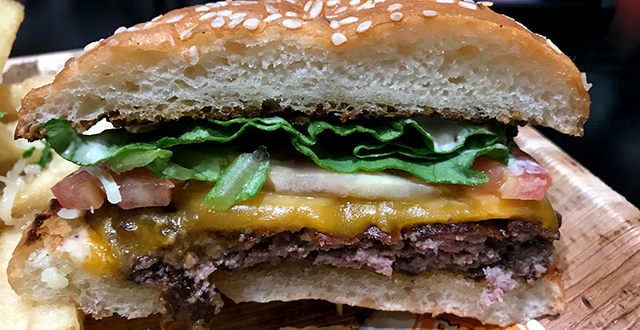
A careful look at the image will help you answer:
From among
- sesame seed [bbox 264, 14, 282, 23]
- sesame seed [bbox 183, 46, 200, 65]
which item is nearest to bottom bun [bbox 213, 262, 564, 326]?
sesame seed [bbox 183, 46, 200, 65]

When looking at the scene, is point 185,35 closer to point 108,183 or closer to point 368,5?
point 108,183

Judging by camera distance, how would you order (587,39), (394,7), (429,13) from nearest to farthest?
(429,13) → (394,7) → (587,39)

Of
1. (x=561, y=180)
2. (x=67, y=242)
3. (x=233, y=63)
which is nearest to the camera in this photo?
(x=233, y=63)

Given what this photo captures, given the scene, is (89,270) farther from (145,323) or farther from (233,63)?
(233,63)

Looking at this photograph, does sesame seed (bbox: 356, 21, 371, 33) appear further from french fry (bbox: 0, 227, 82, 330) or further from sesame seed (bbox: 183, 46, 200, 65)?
french fry (bbox: 0, 227, 82, 330)

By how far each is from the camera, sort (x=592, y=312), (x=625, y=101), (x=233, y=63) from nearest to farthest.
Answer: (x=233, y=63) → (x=592, y=312) → (x=625, y=101)

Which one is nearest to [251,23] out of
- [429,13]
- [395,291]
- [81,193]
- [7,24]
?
[429,13]

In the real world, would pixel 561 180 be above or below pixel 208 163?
below

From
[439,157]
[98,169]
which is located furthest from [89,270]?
[439,157]
